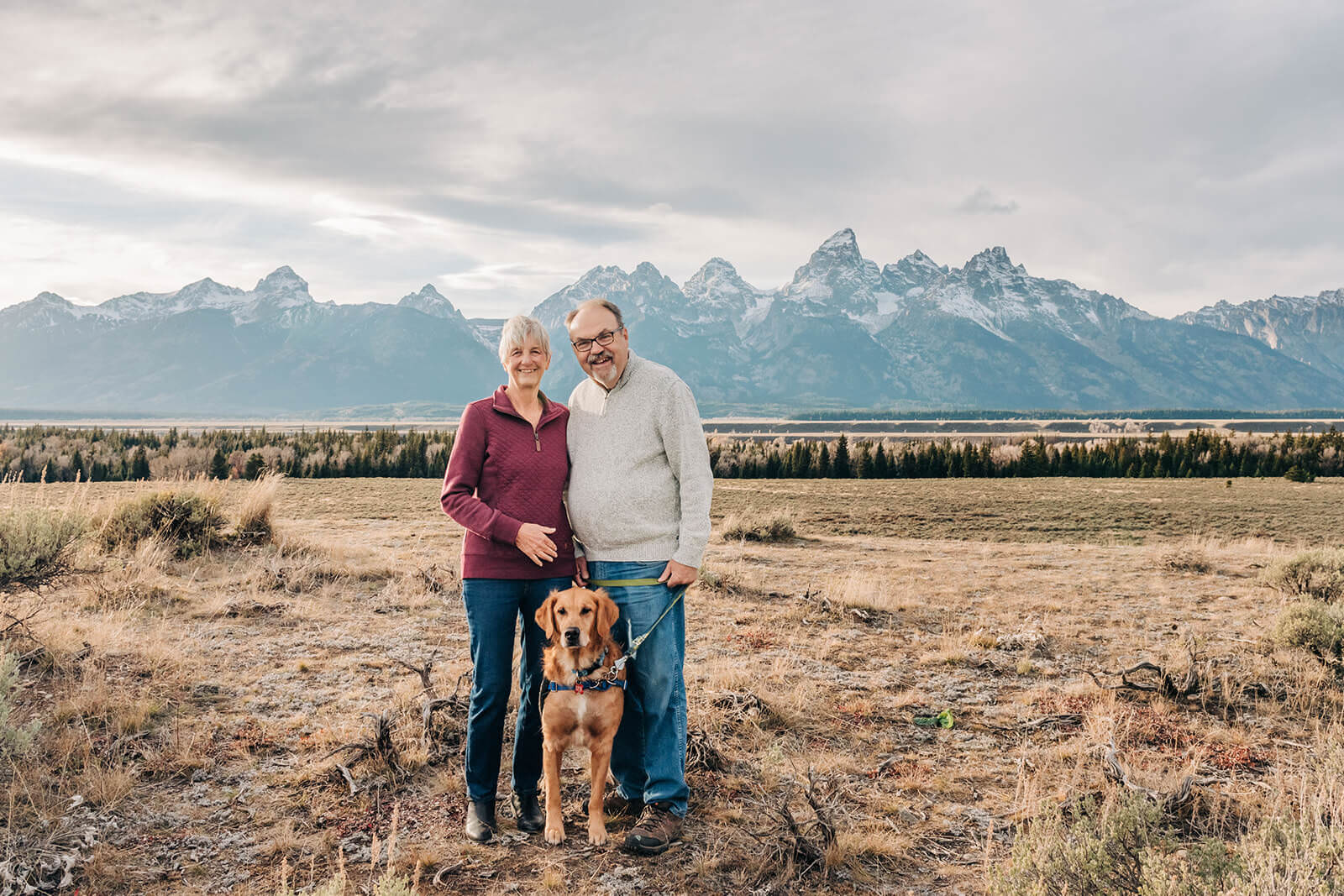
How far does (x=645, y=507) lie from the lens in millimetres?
3742

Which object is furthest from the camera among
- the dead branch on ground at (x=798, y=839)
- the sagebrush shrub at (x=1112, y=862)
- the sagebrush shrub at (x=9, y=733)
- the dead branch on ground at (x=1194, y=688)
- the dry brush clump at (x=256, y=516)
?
the dry brush clump at (x=256, y=516)

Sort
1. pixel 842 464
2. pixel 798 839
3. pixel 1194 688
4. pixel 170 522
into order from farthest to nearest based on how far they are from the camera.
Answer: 1. pixel 842 464
2. pixel 170 522
3. pixel 1194 688
4. pixel 798 839

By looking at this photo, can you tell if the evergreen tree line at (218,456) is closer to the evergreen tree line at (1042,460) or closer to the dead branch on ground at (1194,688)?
the evergreen tree line at (1042,460)

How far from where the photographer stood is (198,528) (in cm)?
1105

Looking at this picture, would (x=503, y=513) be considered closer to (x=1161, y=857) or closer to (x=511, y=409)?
(x=511, y=409)

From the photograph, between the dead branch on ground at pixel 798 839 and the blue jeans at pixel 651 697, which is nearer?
the dead branch on ground at pixel 798 839

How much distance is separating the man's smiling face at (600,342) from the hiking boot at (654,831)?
2219 mm

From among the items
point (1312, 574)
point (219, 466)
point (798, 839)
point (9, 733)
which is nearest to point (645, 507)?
point (798, 839)

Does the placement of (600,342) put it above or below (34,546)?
above

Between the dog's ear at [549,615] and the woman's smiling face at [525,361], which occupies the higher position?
the woman's smiling face at [525,361]

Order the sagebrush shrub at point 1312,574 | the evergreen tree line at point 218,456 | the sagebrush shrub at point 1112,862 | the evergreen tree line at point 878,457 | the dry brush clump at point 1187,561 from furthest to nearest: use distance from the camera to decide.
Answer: the evergreen tree line at point 878,457 → the evergreen tree line at point 218,456 → the dry brush clump at point 1187,561 → the sagebrush shrub at point 1312,574 → the sagebrush shrub at point 1112,862

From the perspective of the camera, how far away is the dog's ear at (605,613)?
144 inches

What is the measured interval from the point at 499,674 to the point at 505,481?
97 cm

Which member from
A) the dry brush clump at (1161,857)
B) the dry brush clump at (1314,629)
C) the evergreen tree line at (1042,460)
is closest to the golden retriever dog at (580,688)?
the dry brush clump at (1161,857)
